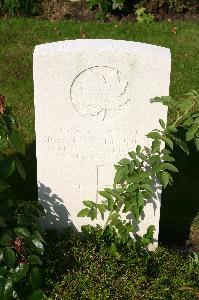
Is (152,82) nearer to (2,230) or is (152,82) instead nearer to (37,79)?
(37,79)

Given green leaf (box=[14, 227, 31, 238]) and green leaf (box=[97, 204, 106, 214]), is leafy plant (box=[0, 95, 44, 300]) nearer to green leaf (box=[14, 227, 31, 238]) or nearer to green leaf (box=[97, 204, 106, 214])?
green leaf (box=[14, 227, 31, 238])

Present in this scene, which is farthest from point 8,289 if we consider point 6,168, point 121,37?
point 121,37

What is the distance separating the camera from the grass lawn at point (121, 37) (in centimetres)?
451

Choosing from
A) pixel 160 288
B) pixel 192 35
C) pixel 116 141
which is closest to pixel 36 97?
pixel 116 141

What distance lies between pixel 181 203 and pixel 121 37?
310 centimetres

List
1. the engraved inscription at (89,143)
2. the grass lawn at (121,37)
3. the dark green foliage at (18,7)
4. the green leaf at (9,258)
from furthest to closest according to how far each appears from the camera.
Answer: the dark green foliage at (18,7) → the grass lawn at (121,37) → the engraved inscription at (89,143) → the green leaf at (9,258)

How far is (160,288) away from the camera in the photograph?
3.51 m

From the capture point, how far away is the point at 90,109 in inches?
137

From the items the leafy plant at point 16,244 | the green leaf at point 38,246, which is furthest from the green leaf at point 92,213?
the green leaf at point 38,246

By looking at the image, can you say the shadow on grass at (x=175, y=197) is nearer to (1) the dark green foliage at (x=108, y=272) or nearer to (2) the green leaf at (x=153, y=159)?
(1) the dark green foliage at (x=108, y=272)

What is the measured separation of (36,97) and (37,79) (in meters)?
0.12

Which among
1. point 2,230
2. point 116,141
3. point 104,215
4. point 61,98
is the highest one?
point 61,98

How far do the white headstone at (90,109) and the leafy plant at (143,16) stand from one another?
423 centimetres

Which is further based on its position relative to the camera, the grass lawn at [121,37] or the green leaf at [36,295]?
the grass lawn at [121,37]
